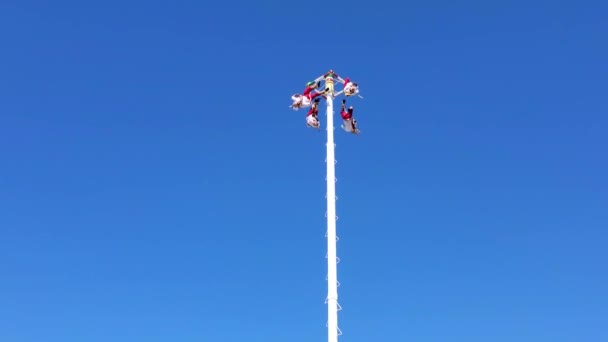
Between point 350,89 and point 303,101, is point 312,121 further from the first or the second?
point 350,89

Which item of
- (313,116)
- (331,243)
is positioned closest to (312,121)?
(313,116)

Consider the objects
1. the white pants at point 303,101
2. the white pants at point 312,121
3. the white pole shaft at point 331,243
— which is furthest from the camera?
the white pants at point 303,101

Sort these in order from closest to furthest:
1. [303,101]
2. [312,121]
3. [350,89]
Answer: [350,89] → [312,121] → [303,101]

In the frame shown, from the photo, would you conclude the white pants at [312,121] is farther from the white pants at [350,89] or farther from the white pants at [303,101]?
the white pants at [350,89]

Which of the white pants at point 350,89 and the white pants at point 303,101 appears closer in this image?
the white pants at point 350,89

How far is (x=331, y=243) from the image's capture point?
35438 mm

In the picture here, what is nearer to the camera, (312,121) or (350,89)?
(350,89)

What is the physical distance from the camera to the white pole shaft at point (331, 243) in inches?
1335

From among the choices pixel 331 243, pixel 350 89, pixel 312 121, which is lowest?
pixel 331 243

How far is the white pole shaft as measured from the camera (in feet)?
111

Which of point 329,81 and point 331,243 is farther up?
point 329,81

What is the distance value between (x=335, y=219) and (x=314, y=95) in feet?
27.6

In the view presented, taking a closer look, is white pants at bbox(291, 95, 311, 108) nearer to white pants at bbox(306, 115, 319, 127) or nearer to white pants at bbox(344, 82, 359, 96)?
white pants at bbox(306, 115, 319, 127)

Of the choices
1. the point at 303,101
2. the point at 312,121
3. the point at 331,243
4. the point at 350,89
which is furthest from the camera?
the point at 303,101
